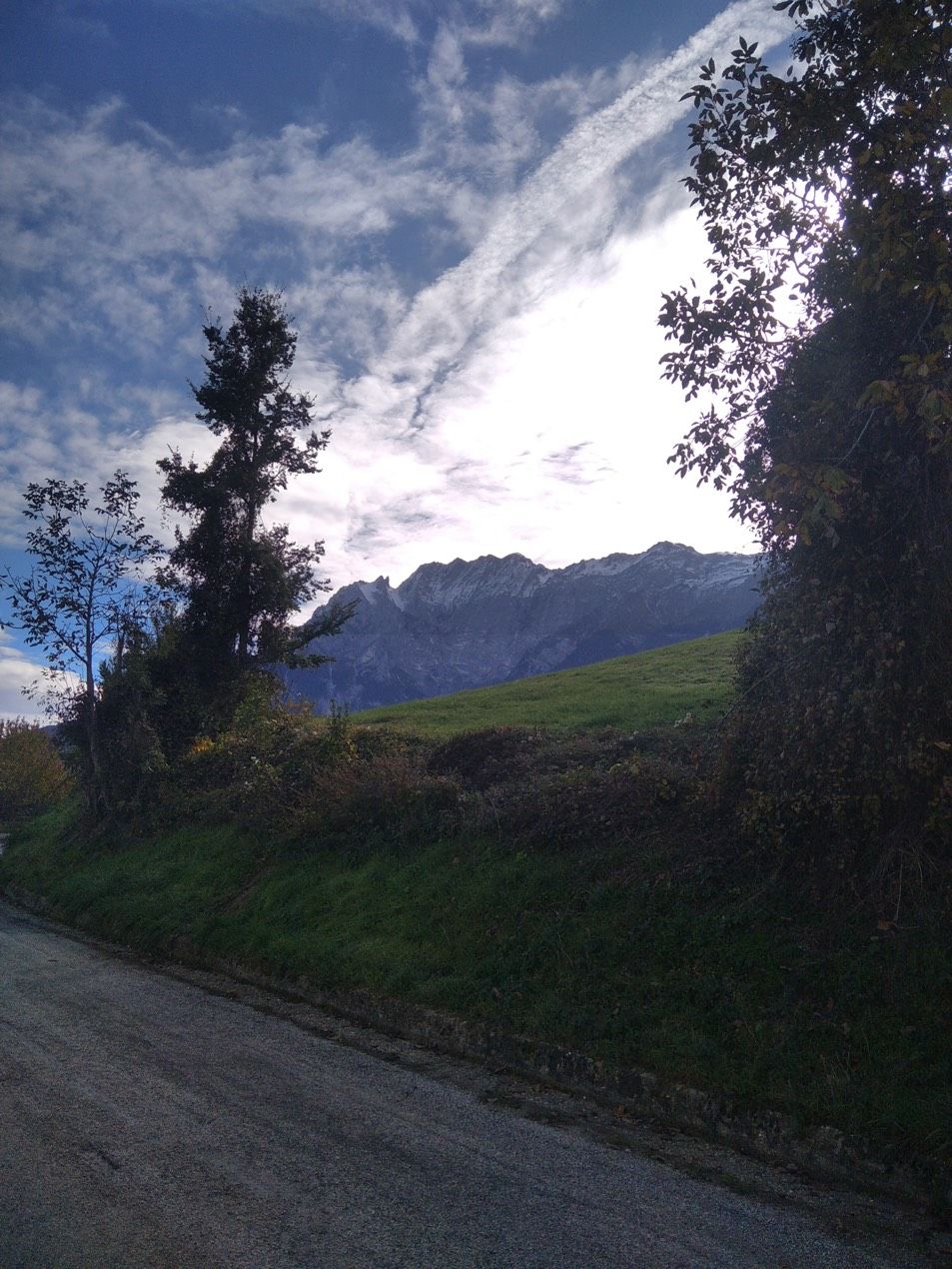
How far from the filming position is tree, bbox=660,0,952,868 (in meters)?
6.48

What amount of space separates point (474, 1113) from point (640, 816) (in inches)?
182

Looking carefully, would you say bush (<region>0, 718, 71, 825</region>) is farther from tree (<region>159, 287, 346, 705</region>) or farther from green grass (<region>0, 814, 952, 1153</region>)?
green grass (<region>0, 814, 952, 1153</region>)

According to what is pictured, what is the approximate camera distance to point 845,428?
23.5 feet

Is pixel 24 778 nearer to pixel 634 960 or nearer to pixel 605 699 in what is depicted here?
pixel 605 699

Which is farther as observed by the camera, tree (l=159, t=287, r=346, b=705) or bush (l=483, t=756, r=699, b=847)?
tree (l=159, t=287, r=346, b=705)

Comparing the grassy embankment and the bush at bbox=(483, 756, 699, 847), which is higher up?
the bush at bbox=(483, 756, 699, 847)

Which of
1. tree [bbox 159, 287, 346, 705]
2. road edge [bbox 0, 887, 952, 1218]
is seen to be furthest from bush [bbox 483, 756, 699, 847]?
tree [bbox 159, 287, 346, 705]

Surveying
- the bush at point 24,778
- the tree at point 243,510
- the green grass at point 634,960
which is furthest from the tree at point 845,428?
the bush at point 24,778

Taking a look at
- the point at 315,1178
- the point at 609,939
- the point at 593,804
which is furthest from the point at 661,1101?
the point at 593,804

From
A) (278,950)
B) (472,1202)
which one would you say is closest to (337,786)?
(278,950)

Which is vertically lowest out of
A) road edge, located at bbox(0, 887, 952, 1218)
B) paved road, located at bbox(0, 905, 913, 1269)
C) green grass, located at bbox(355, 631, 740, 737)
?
road edge, located at bbox(0, 887, 952, 1218)

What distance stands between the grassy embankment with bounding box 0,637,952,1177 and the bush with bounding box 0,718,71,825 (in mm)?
44171

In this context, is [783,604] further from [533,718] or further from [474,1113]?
[533,718]

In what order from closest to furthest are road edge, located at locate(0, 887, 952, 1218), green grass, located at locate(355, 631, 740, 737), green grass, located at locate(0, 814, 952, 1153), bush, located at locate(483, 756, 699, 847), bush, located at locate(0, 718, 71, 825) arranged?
road edge, located at locate(0, 887, 952, 1218) < green grass, located at locate(0, 814, 952, 1153) < bush, located at locate(483, 756, 699, 847) < green grass, located at locate(355, 631, 740, 737) < bush, located at locate(0, 718, 71, 825)
